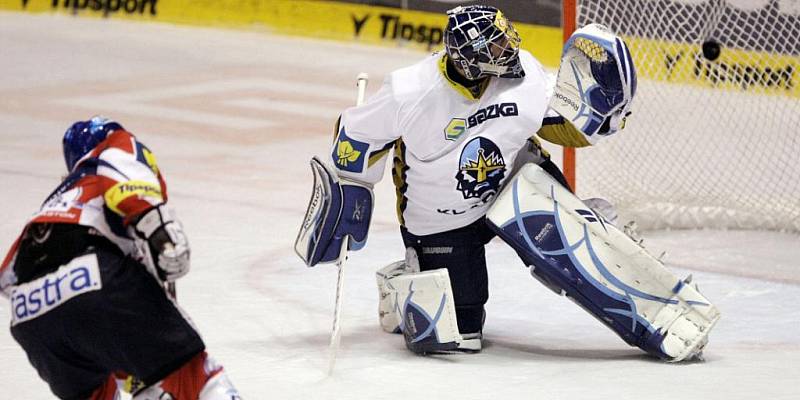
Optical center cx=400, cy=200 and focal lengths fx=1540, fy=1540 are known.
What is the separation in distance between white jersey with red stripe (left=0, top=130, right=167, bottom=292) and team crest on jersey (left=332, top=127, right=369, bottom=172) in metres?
1.37

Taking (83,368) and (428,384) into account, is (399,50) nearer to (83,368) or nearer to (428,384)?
(428,384)

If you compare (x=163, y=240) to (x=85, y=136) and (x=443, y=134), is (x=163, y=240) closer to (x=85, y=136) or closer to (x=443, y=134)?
(x=85, y=136)

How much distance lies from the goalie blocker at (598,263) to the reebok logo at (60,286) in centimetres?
164

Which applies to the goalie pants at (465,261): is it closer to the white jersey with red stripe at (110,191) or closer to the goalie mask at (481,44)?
the goalie mask at (481,44)

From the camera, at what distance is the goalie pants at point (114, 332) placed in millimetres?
3490

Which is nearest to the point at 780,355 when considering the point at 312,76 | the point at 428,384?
the point at 428,384

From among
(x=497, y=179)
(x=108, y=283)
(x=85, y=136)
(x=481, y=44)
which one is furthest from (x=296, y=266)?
(x=108, y=283)

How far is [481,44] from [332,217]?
0.75m

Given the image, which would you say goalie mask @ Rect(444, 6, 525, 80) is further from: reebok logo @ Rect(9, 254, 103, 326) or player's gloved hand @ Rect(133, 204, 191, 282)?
reebok logo @ Rect(9, 254, 103, 326)

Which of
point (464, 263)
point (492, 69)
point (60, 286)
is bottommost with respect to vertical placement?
point (464, 263)

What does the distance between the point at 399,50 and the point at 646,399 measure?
759 cm

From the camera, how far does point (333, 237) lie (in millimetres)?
4969

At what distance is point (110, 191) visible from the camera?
346 cm

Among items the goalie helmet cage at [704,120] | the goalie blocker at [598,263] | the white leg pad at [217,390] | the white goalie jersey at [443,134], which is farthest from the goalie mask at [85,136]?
the goalie helmet cage at [704,120]
